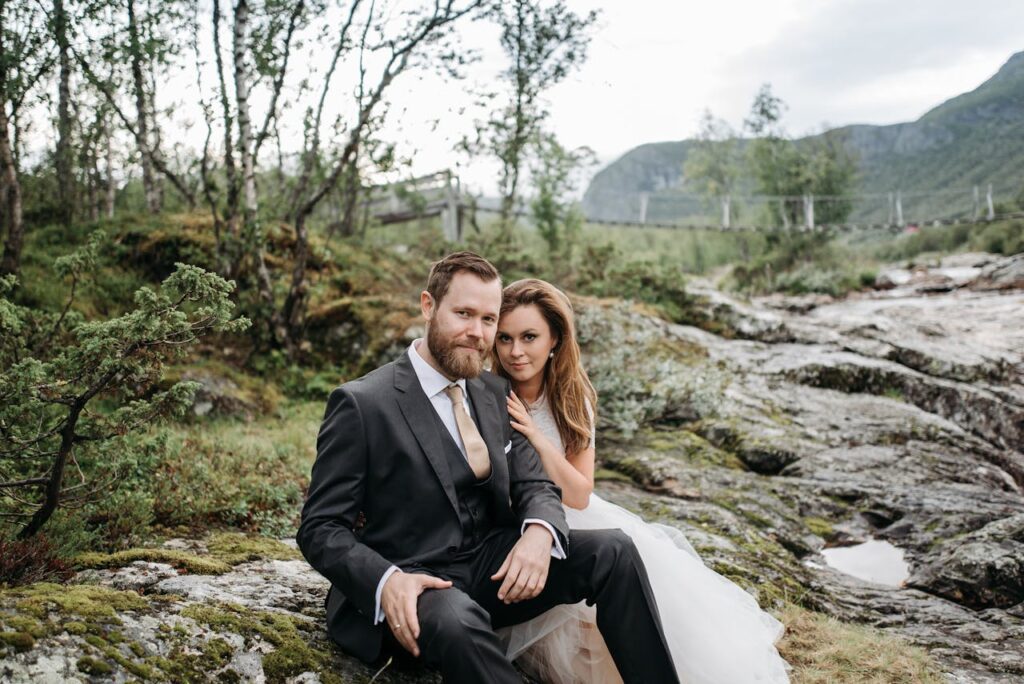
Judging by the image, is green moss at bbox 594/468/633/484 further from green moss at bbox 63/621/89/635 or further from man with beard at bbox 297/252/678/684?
green moss at bbox 63/621/89/635

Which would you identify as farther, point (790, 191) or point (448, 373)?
point (790, 191)

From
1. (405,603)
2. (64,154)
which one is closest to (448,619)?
(405,603)

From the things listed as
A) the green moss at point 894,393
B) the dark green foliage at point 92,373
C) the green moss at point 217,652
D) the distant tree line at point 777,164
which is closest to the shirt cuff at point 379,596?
the green moss at point 217,652

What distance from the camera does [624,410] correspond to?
8312mm

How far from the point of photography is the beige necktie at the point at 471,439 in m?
3.07

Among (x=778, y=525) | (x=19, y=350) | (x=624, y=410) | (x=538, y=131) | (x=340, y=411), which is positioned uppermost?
(x=538, y=131)

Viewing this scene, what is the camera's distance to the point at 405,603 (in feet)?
8.14

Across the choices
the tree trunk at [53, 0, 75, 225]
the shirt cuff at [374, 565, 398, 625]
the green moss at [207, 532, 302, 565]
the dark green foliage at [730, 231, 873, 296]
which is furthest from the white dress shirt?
the dark green foliage at [730, 231, 873, 296]

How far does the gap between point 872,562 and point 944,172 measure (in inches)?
2991

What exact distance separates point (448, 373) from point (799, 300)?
1865cm

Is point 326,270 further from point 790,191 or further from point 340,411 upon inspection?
point 790,191

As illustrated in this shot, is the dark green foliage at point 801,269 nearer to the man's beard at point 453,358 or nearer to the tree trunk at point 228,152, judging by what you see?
the tree trunk at point 228,152

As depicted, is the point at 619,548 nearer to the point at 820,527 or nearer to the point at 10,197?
the point at 820,527

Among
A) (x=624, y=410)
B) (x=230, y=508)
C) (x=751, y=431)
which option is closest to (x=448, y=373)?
(x=230, y=508)
